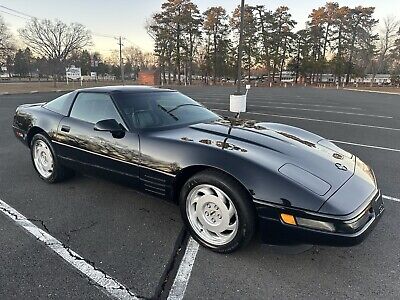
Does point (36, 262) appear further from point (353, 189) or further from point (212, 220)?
point (353, 189)

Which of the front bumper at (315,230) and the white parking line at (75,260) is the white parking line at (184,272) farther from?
the front bumper at (315,230)

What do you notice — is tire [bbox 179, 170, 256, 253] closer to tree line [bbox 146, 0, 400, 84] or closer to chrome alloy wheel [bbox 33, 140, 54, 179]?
chrome alloy wheel [bbox 33, 140, 54, 179]

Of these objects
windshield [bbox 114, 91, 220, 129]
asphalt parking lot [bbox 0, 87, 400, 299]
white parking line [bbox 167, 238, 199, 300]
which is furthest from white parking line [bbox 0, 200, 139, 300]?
windshield [bbox 114, 91, 220, 129]

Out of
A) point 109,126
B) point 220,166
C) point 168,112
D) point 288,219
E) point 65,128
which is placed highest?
point 168,112

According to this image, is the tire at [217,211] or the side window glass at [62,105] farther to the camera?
the side window glass at [62,105]

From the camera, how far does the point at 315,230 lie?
6.53ft

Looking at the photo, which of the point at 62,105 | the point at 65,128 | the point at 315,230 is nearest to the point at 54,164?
the point at 65,128

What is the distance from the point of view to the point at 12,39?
151 feet

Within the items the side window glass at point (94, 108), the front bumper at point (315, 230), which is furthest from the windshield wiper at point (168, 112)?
the front bumper at point (315, 230)

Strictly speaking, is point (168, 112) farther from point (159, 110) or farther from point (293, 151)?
point (293, 151)

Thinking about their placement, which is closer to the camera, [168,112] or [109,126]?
[109,126]

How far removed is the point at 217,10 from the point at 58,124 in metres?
52.3

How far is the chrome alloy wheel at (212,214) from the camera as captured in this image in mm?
2350

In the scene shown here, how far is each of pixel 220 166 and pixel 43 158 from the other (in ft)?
9.43
